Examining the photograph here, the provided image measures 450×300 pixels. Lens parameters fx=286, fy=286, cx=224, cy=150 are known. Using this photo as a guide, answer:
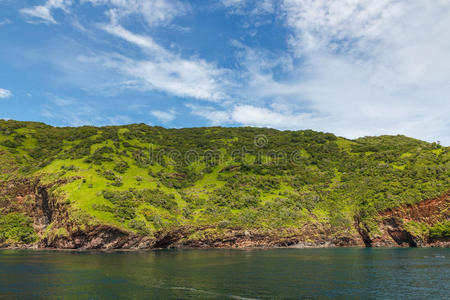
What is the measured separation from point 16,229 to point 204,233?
2966 inches

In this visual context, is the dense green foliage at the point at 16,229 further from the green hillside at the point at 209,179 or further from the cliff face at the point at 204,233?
the cliff face at the point at 204,233

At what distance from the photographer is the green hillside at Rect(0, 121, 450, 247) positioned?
112887mm

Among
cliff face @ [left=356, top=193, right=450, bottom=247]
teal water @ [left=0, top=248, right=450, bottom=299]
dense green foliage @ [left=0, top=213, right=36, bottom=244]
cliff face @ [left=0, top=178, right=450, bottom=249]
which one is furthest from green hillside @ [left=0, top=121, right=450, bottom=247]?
teal water @ [left=0, top=248, right=450, bottom=299]

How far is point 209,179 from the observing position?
532 ft

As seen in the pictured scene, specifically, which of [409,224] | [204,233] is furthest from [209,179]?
[409,224]

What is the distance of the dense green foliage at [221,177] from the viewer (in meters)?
116

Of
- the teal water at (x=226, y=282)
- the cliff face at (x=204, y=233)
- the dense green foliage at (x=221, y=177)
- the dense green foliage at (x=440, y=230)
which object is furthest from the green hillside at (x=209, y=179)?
the teal water at (x=226, y=282)

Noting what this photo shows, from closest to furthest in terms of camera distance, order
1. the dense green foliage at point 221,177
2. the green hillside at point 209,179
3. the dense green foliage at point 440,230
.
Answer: the dense green foliage at point 440,230
the green hillside at point 209,179
the dense green foliage at point 221,177

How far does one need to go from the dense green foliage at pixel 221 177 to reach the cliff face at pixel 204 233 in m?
3.55

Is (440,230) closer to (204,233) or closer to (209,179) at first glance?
(204,233)

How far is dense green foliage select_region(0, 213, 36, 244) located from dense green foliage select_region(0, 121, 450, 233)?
72.6ft

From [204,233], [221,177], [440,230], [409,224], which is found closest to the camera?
→ [440,230]

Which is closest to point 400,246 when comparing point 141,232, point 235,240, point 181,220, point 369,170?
point 369,170

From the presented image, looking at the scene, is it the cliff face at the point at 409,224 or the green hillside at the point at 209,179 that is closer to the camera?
the cliff face at the point at 409,224
